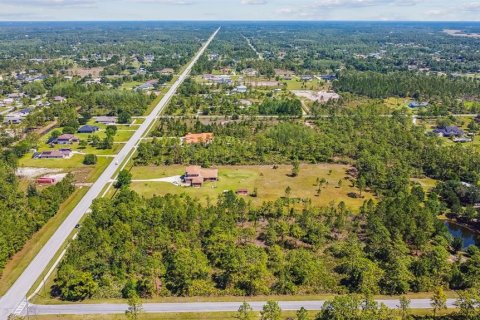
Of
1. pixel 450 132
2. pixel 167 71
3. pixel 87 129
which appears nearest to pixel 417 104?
pixel 450 132

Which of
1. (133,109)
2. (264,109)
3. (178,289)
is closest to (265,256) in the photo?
(178,289)

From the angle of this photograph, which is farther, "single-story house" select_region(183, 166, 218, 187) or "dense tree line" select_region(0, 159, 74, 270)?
"single-story house" select_region(183, 166, 218, 187)

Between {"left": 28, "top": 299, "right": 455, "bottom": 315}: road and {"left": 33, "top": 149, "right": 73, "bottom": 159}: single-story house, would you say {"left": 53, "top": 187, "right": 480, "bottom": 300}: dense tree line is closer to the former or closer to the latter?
{"left": 28, "top": 299, "right": 455, "bottom": 315}: road

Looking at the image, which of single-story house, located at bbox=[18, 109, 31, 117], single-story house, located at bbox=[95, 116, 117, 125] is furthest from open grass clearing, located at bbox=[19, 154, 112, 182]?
single-story house, located at bbox=[18, 109, 31, 117]

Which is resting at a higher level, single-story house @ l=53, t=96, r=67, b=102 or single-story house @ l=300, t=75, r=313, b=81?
single-story house @ l=53, t=96, r=67, b=102

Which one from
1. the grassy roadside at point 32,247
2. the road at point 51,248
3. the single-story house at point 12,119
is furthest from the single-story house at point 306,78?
the grassy roadside at point 32,247

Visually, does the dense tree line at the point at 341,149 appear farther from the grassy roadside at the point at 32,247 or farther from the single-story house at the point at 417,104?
the single-story house at the point at 417,104
